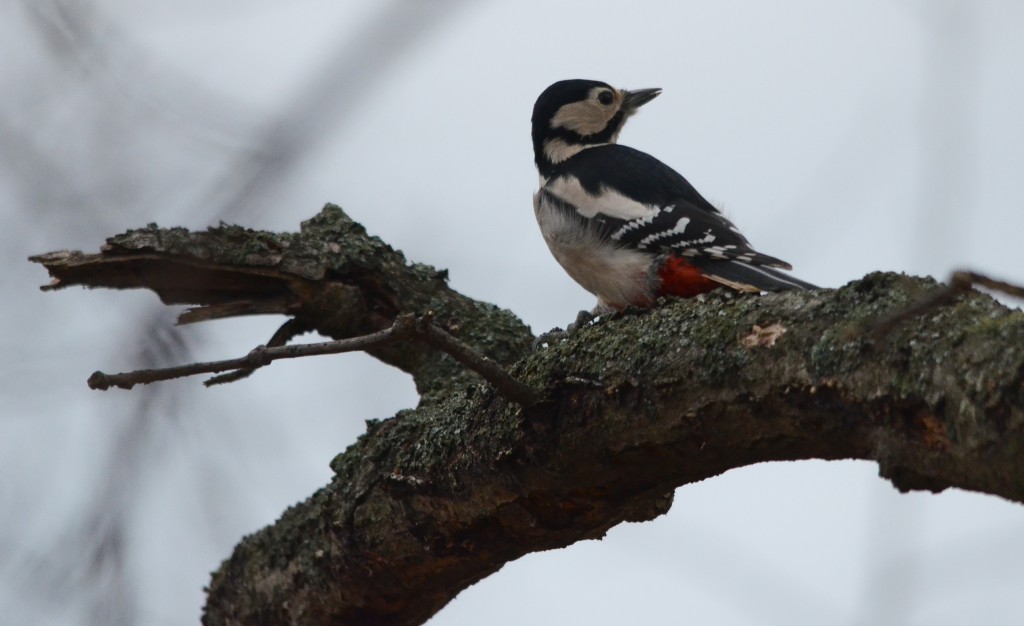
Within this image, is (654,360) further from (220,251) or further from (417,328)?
(220,251)

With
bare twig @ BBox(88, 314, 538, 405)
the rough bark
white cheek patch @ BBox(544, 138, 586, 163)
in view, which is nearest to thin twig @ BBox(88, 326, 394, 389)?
bare twig @ BBox(88, 314, 538, 405)

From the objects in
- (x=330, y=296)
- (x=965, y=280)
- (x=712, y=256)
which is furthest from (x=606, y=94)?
(x=965, y=280)

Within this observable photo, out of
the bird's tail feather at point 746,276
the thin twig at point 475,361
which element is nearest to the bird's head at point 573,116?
the bird's tail feather at point 746,276

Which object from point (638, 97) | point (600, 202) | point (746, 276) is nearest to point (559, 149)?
point (638, 97)

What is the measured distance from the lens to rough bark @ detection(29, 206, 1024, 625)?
171cm

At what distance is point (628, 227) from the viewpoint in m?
3.85

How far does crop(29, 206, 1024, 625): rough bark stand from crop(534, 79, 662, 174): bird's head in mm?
1511

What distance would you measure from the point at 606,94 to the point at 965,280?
12.9 feet

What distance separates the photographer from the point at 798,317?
6.62ft

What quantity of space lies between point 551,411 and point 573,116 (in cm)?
289

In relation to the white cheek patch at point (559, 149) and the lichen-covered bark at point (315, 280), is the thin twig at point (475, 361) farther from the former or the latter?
the white cheek patch at point (559, 149)

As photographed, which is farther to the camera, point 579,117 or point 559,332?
point 579,117

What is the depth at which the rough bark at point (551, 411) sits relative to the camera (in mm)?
1715

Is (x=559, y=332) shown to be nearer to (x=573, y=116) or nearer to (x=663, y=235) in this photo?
(x=663, y=235)
